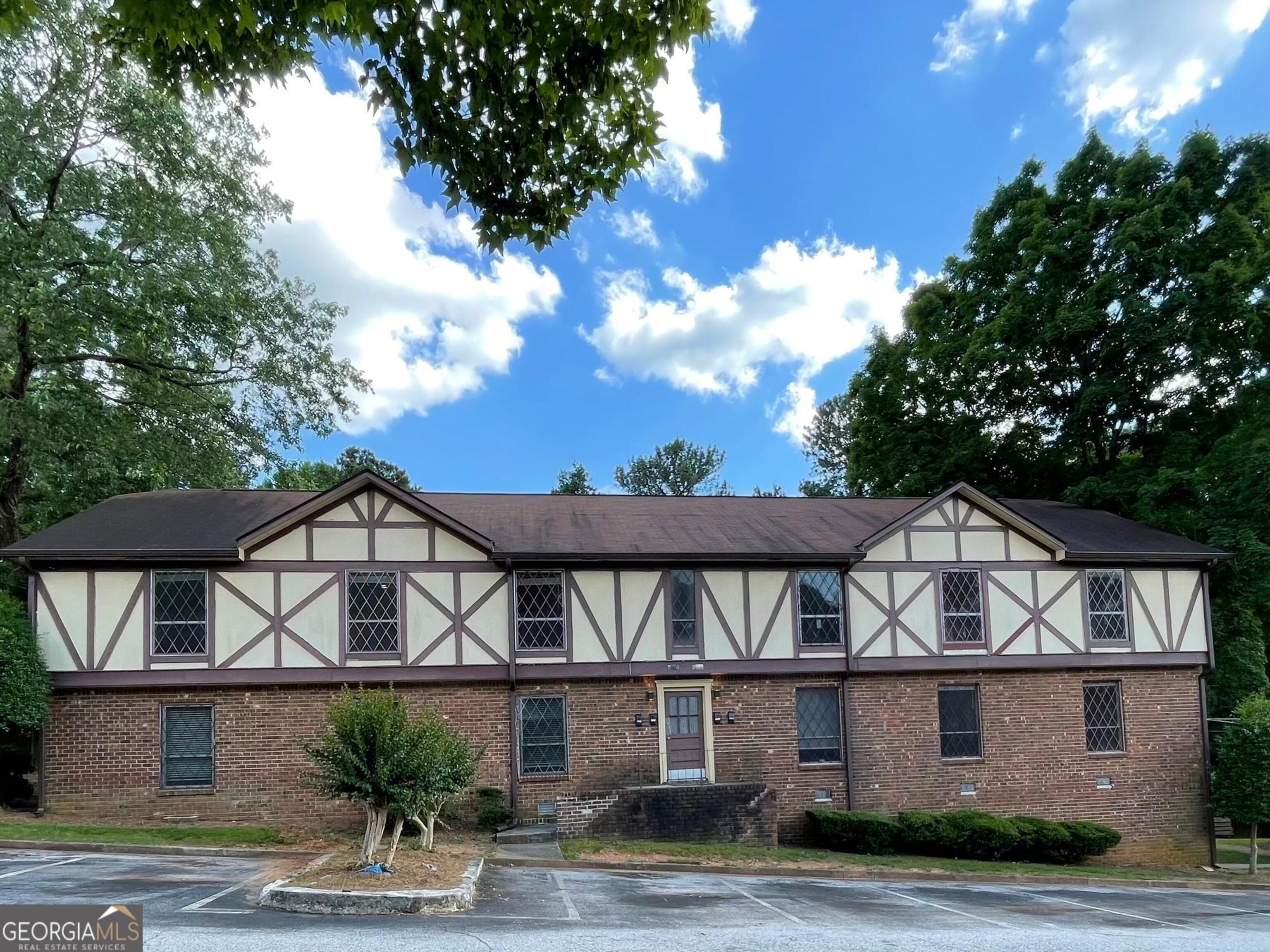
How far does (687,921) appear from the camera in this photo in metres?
9.94

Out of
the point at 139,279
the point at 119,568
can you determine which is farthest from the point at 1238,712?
the point at 139,279

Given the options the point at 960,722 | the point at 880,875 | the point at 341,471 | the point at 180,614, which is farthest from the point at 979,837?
the point at 341,471

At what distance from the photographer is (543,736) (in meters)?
17.1

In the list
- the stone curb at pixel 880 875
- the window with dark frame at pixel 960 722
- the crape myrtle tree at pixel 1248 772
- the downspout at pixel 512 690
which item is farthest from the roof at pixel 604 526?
the stone curb at pixel 880 875

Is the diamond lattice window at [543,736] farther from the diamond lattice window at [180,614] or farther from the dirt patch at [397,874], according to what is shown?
the diamond lattice window at [180,614]

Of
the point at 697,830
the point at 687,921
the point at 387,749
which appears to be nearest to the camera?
the point at 687,921

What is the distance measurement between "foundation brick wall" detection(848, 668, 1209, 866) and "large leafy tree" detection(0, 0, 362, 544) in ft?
49.8

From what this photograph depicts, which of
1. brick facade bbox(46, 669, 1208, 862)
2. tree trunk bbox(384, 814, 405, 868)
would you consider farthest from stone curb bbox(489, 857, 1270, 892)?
tree trunk bbox(384, 814, 405, 868)

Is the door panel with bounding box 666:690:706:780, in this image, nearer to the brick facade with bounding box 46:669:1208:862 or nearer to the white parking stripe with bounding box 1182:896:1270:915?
the brick facade with bounding box 46:669:1208:862

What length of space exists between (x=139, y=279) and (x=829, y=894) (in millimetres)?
17637

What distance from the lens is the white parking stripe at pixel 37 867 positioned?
34.4 feet

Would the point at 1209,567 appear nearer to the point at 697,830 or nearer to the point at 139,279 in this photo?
the point at 697,830

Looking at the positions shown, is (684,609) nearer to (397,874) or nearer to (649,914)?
(649,914)

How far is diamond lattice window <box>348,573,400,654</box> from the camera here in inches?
658
